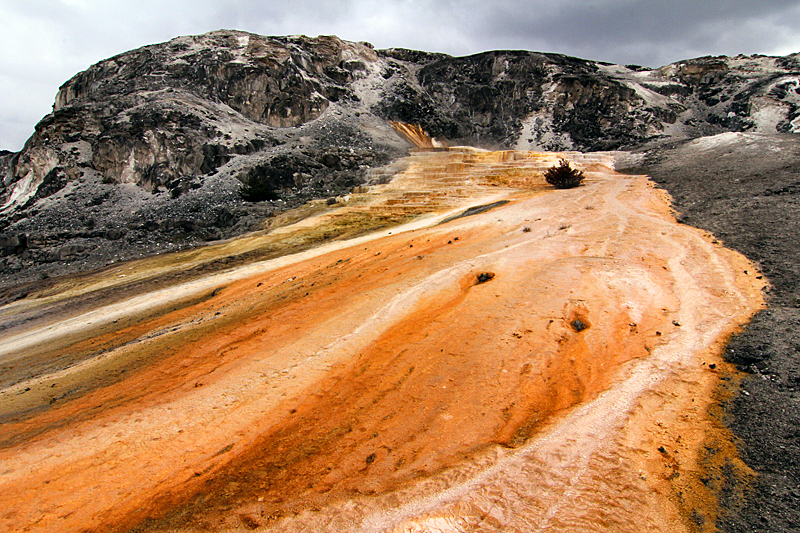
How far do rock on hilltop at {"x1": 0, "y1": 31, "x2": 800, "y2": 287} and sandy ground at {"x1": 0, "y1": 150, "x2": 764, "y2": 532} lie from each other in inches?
588

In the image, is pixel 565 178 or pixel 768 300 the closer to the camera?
pixel 768 300

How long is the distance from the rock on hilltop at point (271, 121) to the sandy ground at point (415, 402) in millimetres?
14938

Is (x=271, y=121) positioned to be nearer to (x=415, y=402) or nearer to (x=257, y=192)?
(x=257, y=192)

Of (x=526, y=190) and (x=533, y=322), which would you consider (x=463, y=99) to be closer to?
(x=526, y=190)

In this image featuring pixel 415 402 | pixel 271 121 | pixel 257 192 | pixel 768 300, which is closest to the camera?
pixel 415 402

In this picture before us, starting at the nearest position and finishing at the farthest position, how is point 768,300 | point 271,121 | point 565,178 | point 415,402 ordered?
point 415,402, point 768,300, point 565,178, point 271,121

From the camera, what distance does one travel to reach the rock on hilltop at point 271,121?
76.3 feet

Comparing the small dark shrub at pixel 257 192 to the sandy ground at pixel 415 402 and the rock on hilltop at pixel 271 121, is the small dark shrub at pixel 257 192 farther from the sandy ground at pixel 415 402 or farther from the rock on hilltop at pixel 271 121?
the sandy ground at pixel 415 402

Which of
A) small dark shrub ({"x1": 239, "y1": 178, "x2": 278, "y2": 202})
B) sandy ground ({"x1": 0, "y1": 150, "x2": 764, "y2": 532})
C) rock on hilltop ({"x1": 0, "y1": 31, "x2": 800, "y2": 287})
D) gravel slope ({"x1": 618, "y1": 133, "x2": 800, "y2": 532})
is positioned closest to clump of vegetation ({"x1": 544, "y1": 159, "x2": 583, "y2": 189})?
gravel slope ({"x1": 618, "y1": 133, "x2": 800, "y2": 532})

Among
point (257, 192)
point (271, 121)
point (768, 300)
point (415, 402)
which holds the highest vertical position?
point (271, 121)

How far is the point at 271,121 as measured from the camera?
109ft

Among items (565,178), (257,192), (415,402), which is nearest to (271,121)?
(257,192)

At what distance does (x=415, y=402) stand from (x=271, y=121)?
3360 centimetres

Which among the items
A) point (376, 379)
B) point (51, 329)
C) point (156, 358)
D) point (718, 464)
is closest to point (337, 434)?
point (376, 379)
